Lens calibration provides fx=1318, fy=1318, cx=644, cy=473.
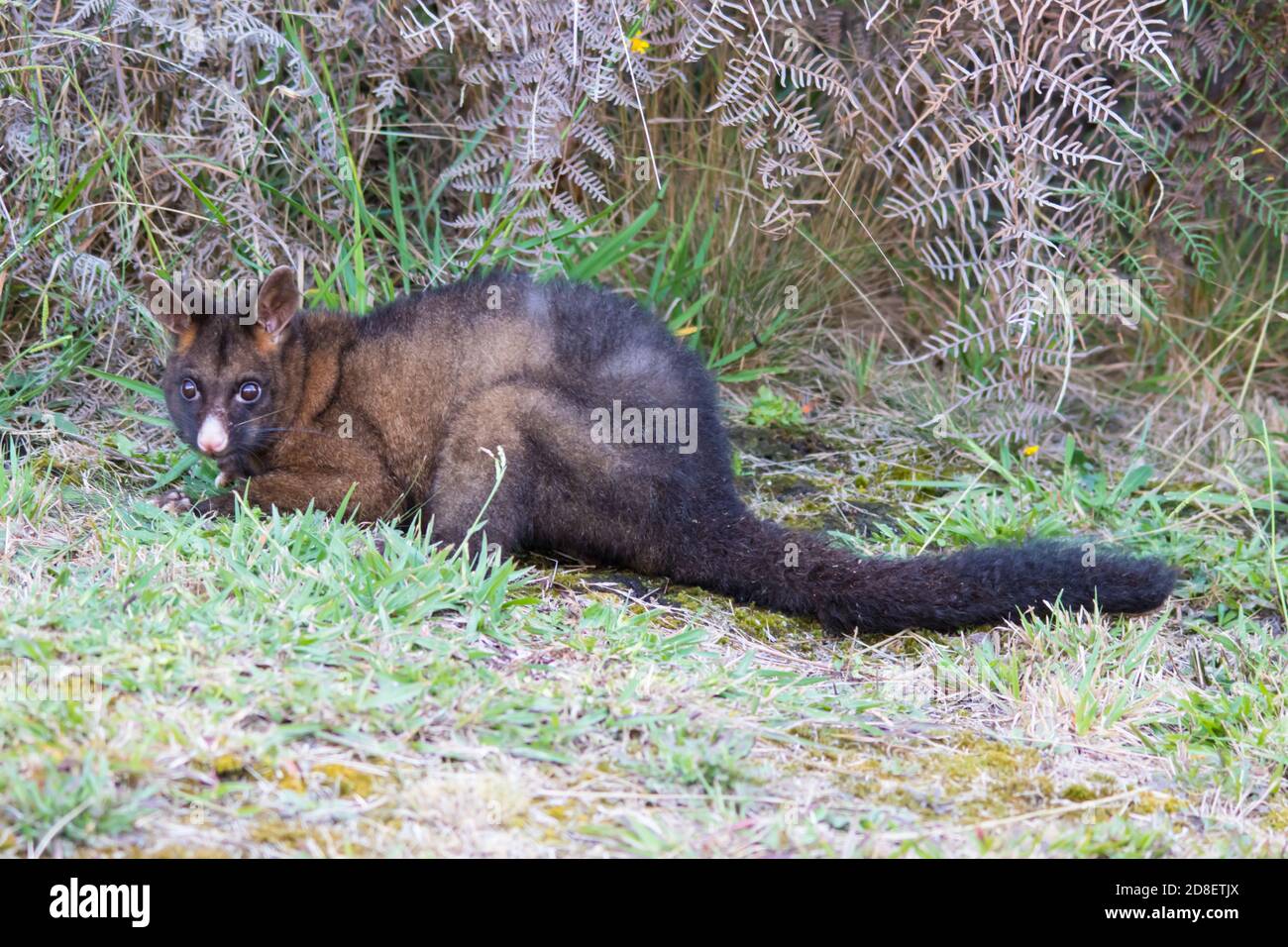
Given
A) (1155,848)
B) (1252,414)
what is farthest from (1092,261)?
(1155,848)

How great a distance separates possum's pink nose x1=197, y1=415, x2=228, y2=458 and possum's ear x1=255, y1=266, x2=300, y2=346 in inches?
16.5

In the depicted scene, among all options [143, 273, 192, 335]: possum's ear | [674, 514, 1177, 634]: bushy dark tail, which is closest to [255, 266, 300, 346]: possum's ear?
[143, 273, 192, 335]: possum's ear

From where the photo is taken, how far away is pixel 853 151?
6.51 meters

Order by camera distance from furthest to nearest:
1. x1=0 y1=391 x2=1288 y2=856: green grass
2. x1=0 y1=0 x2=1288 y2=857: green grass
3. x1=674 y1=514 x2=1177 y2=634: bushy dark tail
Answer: x1=674 y1=514 x2=1177 y2=634: bushy dark tail < x1=0 y1=0 x2=1288 y2=857: green grass < x1=0 y1=391 x2=1288 y2=856: green grass

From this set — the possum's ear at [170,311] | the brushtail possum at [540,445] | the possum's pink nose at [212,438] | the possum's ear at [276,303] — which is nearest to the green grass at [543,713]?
the brushtail possum at [540,445]

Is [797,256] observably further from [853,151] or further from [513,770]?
[513,770]

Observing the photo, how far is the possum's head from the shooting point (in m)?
4.96

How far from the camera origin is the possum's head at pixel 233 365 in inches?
195

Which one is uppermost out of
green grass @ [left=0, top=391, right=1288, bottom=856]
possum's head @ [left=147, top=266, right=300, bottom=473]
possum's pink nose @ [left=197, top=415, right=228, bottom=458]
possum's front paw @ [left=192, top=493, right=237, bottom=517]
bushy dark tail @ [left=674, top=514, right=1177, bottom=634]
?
possum's head @ [left=147, top=266, right=300, bottom=473]

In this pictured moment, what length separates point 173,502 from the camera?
4.88 m

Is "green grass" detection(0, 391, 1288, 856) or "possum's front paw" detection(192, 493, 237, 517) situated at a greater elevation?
"possum's front paw" detection(192, 493, 237, 517)

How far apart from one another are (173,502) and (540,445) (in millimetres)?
1394

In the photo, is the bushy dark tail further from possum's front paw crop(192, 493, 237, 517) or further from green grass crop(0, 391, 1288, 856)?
possum's front paw crop(192, 493, 237, 517)

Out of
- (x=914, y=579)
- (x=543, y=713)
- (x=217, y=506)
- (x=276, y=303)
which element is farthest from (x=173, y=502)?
(x=914, y=579)
